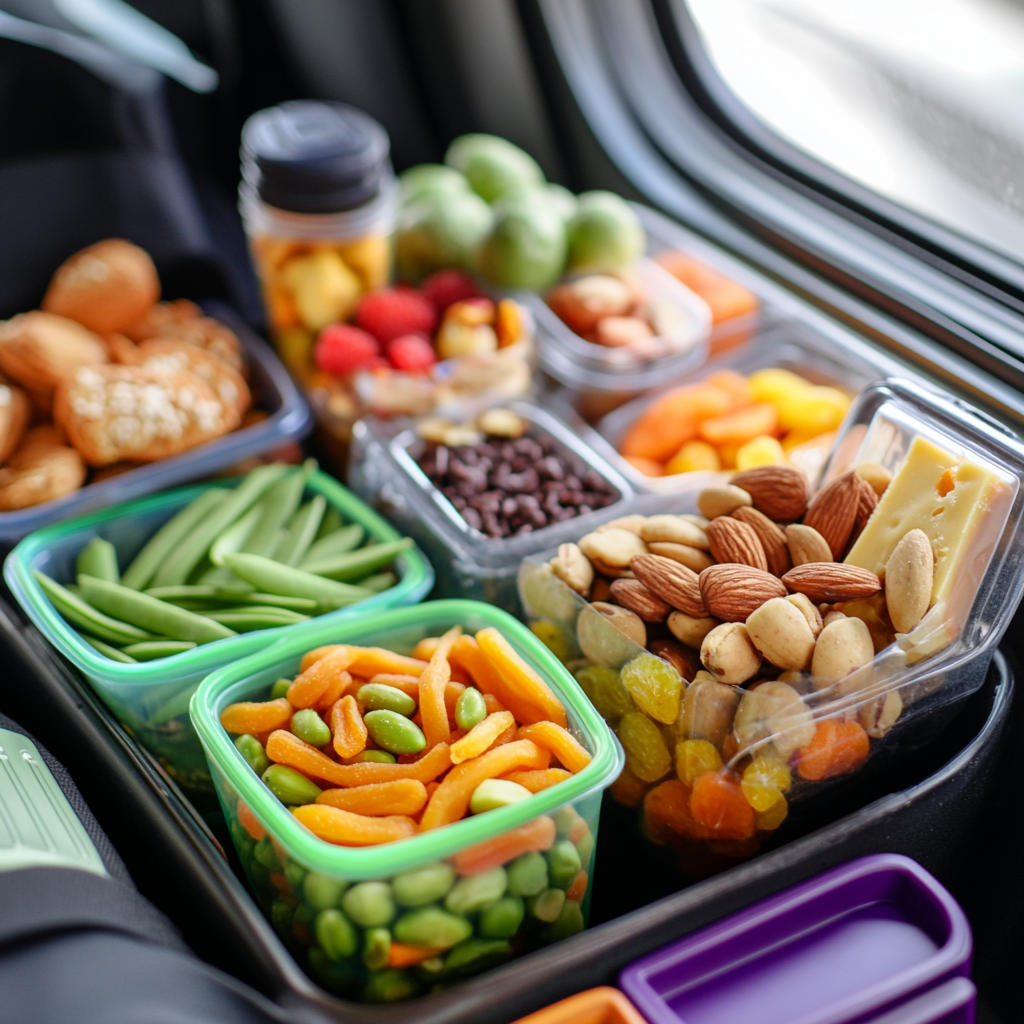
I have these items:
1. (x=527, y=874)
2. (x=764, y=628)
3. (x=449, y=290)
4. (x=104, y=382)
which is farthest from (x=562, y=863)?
(x=449, y=290)

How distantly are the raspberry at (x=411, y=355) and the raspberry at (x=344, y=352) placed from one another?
0.03 m

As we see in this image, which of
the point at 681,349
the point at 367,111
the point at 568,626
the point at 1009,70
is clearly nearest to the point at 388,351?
the point at 681,349

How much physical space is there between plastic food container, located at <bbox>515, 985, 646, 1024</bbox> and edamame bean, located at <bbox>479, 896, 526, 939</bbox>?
0.06 metres

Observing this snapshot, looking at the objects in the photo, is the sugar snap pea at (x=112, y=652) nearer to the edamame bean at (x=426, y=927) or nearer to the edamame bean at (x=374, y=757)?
the edamame bean at (x=374, y=757)

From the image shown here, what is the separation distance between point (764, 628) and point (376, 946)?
388mm

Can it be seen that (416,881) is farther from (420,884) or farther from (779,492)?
(779,492)

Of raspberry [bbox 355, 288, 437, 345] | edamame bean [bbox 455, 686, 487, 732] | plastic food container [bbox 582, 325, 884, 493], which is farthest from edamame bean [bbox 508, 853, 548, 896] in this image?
raspberry [bbox 355, 288, 437, 345]

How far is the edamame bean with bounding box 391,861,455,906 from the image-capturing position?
2.32 ft

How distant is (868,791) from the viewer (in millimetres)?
945

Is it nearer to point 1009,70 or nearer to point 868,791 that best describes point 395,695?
point 868,791

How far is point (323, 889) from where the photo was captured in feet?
2.35

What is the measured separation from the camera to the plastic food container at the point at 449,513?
3.49 feet

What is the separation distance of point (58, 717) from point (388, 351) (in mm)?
640

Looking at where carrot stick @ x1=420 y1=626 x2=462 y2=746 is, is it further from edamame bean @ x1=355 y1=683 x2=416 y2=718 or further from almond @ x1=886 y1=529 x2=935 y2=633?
almond @ x1=886 y1=529 x2=935 y2=633
